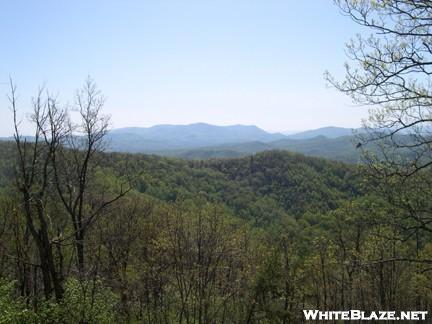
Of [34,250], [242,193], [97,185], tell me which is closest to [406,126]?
[97,185]

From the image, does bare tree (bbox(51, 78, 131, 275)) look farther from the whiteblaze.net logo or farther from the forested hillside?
the whiteblaze.net logo

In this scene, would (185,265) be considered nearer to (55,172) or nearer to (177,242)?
(177,242)

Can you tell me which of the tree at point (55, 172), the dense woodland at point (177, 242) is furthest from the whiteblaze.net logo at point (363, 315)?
the tree at point (55, 172)

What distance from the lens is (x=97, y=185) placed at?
18.2 meters

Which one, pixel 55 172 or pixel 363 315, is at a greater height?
pixel 55 172

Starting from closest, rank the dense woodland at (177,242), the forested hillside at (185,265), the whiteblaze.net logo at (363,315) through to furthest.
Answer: the dense woodland at (177,242), the forested hillside at (185,265), the whiteblaze.net logo at (363,315)

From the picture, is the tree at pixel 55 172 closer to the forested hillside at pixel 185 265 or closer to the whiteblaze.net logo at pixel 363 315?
the forested hillside at pixel 185 265

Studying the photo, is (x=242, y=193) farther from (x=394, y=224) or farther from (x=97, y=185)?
(x=394, y=224)

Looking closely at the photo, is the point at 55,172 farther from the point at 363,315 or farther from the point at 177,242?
the point at 363,315

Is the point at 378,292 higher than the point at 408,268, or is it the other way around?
the point at 408,268

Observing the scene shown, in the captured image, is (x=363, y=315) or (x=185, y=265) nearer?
(x=363, y=315)

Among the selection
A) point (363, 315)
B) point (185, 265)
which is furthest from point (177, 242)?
point (363, 315)

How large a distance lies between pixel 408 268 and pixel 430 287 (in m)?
1.73

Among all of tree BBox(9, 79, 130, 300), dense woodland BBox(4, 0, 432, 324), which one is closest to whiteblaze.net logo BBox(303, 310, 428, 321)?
dense woodland BBox(4, 0, 432, 324)
